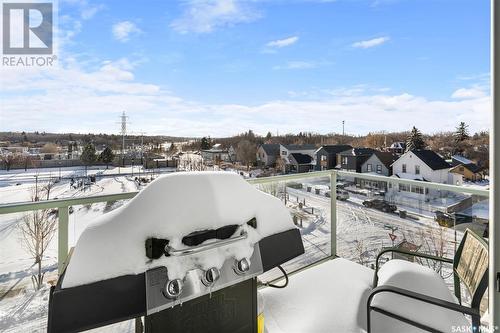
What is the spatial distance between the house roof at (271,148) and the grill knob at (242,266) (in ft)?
20.7

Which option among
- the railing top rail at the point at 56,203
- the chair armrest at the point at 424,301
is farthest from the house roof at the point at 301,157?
the chair armrest at the point at 424,301

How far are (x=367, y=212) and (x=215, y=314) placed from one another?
2454 millimetres

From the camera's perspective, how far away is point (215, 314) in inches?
36.4

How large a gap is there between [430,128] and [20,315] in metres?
8.00

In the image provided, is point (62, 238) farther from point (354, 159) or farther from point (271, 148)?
point (271, 148)

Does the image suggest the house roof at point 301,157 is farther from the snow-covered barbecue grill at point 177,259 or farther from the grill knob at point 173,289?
the grill knob at point 173,289

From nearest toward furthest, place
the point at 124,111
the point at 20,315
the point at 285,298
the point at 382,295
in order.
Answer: the point at 382,295 → the point at 20,315 → the point at 285,298 → the point at 124,111

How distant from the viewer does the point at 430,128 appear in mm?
6926

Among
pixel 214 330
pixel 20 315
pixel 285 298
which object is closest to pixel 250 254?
pixel 214 330

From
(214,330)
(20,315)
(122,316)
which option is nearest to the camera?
(122,316)

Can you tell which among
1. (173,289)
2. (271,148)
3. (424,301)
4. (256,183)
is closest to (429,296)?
(424,301)

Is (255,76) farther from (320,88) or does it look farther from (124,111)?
(124,111)

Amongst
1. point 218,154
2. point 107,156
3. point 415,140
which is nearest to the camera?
point 107,156

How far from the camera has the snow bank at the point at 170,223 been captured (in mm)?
724
